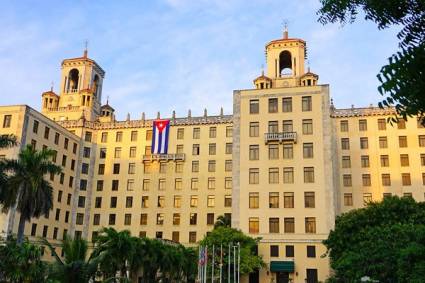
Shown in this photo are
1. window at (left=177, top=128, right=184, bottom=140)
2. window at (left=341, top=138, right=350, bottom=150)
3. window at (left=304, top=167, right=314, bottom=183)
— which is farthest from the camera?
window at (left=177, top=128, right=184, bottom=140)

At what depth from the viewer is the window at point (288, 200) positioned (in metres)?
62.5

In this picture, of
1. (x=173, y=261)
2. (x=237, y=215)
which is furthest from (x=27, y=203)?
(x=237, y=215)

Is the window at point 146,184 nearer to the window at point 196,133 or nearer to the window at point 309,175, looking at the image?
the window at point 196,133

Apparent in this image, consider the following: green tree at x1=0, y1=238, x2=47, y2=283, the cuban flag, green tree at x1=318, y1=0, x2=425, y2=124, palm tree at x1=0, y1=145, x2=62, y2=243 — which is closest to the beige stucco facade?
the cuban flag

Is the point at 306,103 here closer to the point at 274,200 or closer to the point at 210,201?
the point at 274,200

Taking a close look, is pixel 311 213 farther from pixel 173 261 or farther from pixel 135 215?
pixel 135 215

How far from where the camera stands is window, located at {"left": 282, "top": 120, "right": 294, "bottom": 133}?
214 feet

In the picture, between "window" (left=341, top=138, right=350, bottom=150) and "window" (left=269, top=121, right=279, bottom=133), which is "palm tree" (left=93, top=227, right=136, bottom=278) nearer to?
"window" (left=269, top=121, right=279, bottom=133)

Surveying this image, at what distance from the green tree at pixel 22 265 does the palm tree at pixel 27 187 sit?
63.5 ft

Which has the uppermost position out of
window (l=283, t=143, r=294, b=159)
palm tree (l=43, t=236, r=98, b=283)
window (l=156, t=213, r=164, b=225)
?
window (l=283, t=143, r=294, b=159)

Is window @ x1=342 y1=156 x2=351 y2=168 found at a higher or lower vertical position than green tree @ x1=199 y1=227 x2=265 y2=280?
higher

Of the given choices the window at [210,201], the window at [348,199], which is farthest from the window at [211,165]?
the window at [348,199]

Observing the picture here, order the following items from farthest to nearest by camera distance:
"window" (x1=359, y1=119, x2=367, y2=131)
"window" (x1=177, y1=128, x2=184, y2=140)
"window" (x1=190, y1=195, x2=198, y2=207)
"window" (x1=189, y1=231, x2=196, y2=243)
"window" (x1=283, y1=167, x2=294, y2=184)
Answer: "window" (x1=177, y1=128, x2=184, y2=140) < "window" (x1=190, y1=195, x2=198, y2=207) < "window" (x1=189, y1=231, x2=196, y2=243) < "window" (x1=359, y1=119, x2=367, y2=131) < "window" (x1=283, y1=167, x2=294, y2=184)

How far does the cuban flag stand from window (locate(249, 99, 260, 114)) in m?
19.7
